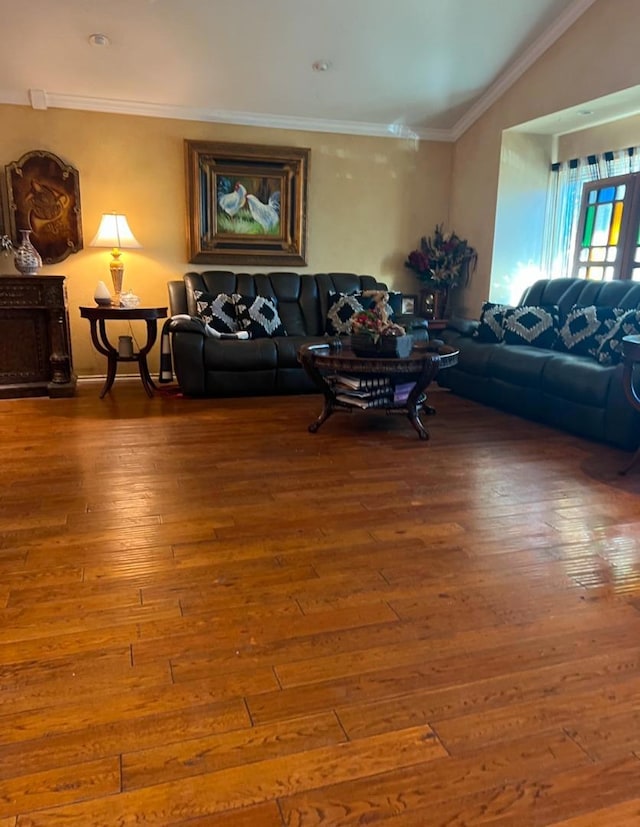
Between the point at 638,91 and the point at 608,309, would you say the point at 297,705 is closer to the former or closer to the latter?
the point at 608,309

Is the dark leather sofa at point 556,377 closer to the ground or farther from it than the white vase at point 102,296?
closer to the ground

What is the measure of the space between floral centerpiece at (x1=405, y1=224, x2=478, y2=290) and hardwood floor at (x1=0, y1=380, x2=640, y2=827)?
3.00 m

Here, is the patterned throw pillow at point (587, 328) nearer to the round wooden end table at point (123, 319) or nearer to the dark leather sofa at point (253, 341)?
the dark leather sofa at point (253, 341)

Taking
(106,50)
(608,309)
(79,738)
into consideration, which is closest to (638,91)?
(608,309)

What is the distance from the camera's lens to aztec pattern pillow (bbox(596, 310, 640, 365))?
12.9ft

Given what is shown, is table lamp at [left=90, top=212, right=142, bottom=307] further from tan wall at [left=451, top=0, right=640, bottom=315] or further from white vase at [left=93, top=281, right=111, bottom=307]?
tan wall at [left=451, top=0, right=640, bottom=315]

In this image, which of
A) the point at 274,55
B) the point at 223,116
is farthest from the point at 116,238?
the point at 274,55

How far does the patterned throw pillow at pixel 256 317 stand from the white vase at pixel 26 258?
1.58 metres

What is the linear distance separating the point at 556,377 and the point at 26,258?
4.04 m

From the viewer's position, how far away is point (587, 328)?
4.31 meters

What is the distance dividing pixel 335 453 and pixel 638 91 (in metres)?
3.27

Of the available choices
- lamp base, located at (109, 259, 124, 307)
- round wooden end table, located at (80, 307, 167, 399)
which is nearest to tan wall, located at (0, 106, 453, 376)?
lamp base, located at (109, 259, 124, 307)

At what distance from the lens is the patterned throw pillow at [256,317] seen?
16.8ft

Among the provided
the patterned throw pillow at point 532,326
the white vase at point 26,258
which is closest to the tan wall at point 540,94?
the patterned throw pillow at point 532,326
